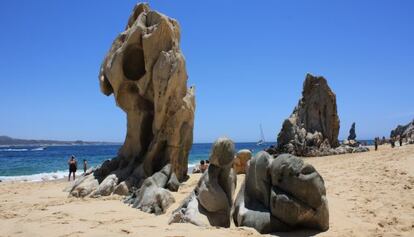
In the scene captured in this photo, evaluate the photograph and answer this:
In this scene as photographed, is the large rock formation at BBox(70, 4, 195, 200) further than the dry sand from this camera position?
Yes

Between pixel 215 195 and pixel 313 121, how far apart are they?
25086 millimetres

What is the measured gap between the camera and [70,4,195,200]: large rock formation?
47.2ft

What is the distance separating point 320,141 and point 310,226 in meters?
24.9

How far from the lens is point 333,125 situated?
32156 millimetres

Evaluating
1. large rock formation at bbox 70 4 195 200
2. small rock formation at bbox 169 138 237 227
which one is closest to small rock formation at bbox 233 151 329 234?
small rock formation at bbox 169 138 237 227

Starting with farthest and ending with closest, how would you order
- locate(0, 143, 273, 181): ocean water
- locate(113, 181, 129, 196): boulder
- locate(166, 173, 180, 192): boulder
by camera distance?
locate(0, 143, 273, 181): ocean water < locate(113, 181, 129, 196): boulder < locate(166, 173, 180, 192): boulder

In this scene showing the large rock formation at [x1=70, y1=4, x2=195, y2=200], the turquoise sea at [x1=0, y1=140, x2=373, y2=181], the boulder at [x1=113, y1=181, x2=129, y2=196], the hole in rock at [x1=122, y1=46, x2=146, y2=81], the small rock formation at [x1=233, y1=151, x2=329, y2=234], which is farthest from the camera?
the turquoise sea at [x1=0, y1=140, x2=373, y2=181]

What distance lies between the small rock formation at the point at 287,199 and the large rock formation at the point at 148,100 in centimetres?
719

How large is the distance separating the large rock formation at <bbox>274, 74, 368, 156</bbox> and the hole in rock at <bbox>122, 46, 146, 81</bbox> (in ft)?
53.7

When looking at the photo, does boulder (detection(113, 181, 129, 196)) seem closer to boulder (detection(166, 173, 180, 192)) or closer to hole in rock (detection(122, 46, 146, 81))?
boulder (detection(166, 173, 180, 192))

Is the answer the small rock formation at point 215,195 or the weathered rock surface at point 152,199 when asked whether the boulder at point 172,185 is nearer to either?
the weathered rock surface at point 152,199

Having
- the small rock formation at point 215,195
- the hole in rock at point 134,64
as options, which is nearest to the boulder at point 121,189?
the hole in rock at point 134,64

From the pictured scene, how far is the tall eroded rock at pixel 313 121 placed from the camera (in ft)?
99.4

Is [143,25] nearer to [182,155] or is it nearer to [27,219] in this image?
[182,155]
